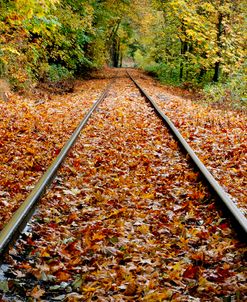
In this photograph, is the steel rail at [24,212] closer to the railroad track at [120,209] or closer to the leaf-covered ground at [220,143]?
the railroad track at [120,209]

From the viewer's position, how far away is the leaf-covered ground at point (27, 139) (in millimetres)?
5992

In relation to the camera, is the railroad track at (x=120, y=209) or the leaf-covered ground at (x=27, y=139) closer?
the railroad track at (x=120, y=209)

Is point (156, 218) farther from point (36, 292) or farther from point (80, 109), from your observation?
point (80, 109)

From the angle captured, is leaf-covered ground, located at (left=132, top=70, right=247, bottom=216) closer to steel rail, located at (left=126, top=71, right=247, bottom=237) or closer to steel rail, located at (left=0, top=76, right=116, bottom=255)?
steel rail, located at (left=126, top=71, right=247, bottom=237)

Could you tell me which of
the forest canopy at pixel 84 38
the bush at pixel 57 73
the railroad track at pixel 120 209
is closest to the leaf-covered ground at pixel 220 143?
the railroad track at pixel 120 209

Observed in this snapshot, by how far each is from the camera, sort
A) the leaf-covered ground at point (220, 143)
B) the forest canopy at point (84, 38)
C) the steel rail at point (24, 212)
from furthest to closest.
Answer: the forest canopy at point (84, 38) < the leaf-covered ground at point (220, 143) < the steel rail at point (24, 212)

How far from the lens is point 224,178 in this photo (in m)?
6.41

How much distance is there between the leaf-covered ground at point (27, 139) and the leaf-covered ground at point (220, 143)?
8.80 feet

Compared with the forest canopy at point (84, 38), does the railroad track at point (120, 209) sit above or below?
below

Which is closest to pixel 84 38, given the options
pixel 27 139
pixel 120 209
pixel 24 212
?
pixel 27 139

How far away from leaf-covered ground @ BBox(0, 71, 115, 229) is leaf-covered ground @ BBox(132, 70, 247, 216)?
2.68 m

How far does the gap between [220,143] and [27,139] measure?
396cm

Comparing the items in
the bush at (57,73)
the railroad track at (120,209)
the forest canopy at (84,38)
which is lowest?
the bush at (57,73)

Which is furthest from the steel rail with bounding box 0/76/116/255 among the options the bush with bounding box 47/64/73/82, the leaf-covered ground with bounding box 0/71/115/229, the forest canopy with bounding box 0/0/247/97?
the bush with bounding box 47/64/73/82
